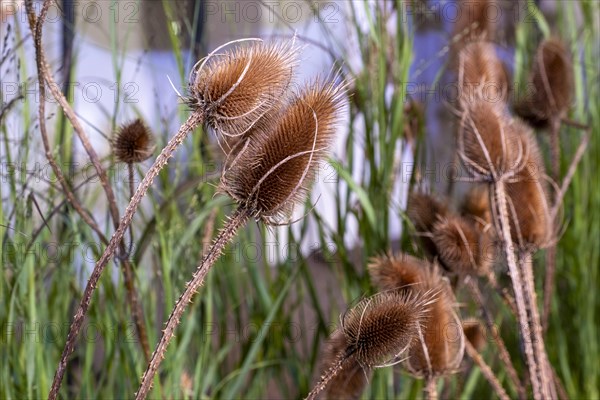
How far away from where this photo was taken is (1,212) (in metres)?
0.79

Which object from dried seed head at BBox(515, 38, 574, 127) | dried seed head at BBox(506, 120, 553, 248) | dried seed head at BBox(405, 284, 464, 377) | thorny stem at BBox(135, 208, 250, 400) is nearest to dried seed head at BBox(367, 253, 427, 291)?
dried seed head at BBox(405, 284, 464, 377)

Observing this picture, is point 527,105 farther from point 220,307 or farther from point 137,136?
point 137,136

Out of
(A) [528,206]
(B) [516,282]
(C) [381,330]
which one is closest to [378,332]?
(C) [381,330]

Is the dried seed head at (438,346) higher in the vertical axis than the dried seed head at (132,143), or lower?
lower

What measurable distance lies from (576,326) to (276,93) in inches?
39.1

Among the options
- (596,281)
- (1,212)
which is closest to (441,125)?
(596,281)

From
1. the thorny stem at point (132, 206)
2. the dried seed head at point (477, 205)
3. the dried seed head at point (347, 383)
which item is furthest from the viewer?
the dried seed head at point (477, 205)

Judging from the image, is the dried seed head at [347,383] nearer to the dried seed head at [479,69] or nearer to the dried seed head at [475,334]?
the dried seed head at [475,334]

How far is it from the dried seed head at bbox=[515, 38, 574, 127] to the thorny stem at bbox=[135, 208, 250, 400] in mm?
756

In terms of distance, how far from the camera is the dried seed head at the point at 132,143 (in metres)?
0.71

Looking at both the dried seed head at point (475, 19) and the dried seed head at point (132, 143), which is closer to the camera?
A: the dried seed head at point (132, 143)

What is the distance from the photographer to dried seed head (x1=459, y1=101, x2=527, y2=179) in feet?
2.61

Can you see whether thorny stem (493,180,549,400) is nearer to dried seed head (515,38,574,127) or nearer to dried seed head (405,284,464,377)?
dried seed head (405,284,464,377)

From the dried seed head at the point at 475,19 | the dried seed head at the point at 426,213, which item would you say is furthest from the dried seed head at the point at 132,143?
the dried seed head at the point at 475,19
